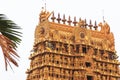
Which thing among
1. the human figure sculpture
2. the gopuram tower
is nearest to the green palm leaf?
the gopuram tower

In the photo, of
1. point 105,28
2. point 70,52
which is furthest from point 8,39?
point 105,28

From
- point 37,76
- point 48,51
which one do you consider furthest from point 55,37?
point 37,76

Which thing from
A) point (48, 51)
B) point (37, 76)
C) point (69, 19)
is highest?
point (69, 19)

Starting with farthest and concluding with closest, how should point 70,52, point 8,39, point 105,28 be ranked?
point 105,28 → point 70,52 → point 8,39

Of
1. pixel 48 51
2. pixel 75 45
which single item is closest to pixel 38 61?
pixel 48 51

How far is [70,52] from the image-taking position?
64875 millimetres

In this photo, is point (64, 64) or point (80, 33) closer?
point (64, 64)

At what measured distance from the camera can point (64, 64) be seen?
6338cm

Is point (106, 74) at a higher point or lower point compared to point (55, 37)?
lower

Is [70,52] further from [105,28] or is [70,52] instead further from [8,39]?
[8,39]

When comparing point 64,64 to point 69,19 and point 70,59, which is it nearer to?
point 70,59

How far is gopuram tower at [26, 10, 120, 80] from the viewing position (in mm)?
62344

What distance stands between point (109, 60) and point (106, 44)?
111 inches

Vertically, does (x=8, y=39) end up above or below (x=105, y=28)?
below
